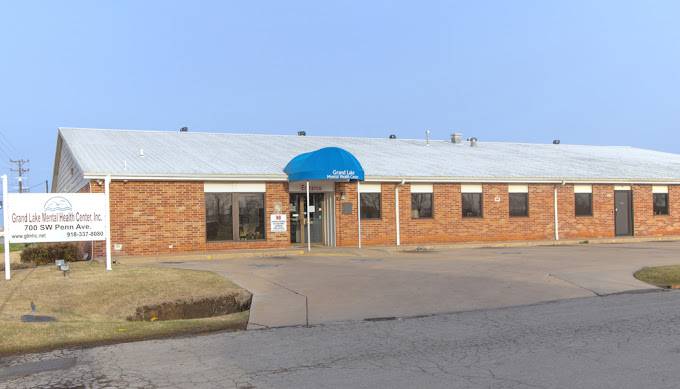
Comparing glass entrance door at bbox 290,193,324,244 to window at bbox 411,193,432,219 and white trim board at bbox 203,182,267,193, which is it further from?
window at bbox 411,193,432,219

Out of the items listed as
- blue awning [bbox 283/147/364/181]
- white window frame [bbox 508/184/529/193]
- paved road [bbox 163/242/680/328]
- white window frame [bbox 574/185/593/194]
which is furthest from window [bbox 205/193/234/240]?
white window frame [bbox 574/185/593/194]

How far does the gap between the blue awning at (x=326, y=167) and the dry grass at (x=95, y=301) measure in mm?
7318

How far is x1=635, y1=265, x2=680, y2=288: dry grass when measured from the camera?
13640mm

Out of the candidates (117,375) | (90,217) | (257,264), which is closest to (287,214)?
(257,264)

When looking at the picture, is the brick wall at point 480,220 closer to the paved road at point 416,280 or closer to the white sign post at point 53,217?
the paved road at point 416,280

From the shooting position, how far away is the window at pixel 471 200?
25.5 meters

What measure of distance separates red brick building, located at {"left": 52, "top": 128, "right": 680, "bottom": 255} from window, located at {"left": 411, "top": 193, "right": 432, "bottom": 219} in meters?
0.04

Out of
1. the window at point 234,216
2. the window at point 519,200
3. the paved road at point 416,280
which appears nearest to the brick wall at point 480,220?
the window at point 519,200

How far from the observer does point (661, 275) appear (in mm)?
14445

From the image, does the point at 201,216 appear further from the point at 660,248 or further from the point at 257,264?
the point at 660,248

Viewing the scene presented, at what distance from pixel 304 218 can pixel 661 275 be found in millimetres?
13008

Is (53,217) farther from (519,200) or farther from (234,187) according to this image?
(519,200)

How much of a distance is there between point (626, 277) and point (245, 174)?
41.1 feet

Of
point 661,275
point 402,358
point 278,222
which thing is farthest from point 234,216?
point 402,358
